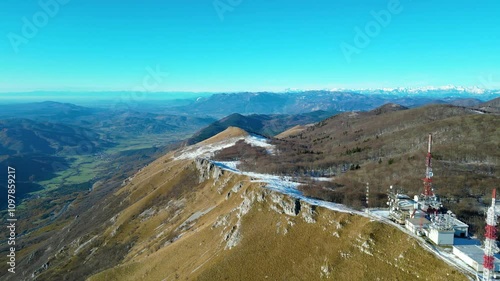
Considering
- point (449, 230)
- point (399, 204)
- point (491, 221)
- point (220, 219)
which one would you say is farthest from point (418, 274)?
point (220, 219)

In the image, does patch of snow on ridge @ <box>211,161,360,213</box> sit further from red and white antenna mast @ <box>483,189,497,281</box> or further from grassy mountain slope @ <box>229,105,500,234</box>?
red and white antenna mast @ <box>483,189,497,281</box>

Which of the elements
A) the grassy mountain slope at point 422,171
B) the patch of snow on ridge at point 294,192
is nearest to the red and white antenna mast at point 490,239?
the patch of snow on ridge at point 294,192

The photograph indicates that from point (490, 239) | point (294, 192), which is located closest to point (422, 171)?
point (294, 192)

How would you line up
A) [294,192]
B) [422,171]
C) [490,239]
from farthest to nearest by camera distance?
[422,171] < [294,192] < [490,239]

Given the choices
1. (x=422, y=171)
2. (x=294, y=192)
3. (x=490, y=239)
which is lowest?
(x=422, y=171)

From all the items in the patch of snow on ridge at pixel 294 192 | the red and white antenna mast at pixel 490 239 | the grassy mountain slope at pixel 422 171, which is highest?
the red and white antenna mast at pixel 490 239

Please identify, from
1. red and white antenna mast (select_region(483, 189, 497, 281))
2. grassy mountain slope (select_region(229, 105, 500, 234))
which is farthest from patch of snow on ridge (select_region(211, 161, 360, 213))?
red and white antenna mast (select_region(483, 189, 497, 281))

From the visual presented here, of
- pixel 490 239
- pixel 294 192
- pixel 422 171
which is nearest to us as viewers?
pixel 490 239

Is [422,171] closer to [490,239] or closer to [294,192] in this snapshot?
[294,192]

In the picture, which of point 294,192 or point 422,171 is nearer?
point 294,192

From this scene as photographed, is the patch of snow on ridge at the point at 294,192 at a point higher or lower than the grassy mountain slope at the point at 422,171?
higher

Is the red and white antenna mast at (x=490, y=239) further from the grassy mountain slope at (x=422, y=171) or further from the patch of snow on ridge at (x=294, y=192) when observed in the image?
the grassy mountain slope at (x=422, y=171)

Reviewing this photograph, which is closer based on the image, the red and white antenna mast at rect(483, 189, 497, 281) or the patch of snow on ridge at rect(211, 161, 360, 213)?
the red and white antenna mast at rect(483, 189, 497, 281)
